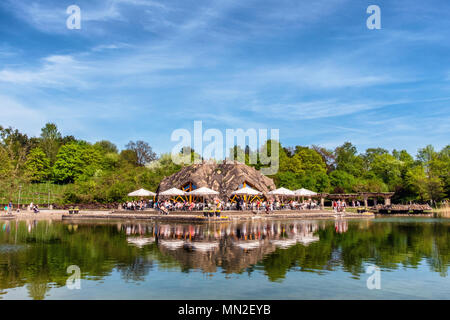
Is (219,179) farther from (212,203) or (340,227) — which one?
(340,227)

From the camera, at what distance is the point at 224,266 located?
15.3m

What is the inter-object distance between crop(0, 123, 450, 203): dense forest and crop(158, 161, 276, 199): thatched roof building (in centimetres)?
628

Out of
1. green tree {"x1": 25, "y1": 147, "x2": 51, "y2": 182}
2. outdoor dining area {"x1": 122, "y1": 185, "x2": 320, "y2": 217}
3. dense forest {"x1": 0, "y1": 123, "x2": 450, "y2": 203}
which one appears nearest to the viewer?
outdoor dining area {"x1": 122, "y1": 185, "x2": 320, "y2": 217}

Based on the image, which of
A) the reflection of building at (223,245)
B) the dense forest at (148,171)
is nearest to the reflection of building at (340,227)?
the reflection of building at (223,245)

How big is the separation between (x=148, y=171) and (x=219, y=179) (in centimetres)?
1649

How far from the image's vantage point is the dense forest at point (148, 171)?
54.4 metres

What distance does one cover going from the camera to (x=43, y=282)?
41.9ft

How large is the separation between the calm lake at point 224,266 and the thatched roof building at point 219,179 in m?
24.4

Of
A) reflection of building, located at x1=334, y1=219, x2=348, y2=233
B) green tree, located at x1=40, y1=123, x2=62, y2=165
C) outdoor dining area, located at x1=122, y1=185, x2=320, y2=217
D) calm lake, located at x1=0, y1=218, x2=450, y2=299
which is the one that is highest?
green tree, located at x1=40, y1=123, x2=62, y2=165

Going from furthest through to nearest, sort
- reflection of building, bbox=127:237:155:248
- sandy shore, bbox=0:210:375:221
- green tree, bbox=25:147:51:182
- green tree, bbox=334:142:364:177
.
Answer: green tree, bbox=334:142:364:177 < green tree, bbox=25:147:51:182 < sandy shore, bbox=0:210:375:221 < reflection of building, bbox=127:237:155:248

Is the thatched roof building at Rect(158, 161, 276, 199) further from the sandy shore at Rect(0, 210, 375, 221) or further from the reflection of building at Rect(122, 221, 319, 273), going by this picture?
the reflection of building at Rect(122, 221, 319, 273)

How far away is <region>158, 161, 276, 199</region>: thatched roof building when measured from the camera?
49362 millimetres

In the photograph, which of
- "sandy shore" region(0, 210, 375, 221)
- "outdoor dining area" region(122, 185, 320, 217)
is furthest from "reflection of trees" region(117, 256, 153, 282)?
"outdoor dining area" region(122, 185, 320, 217)
